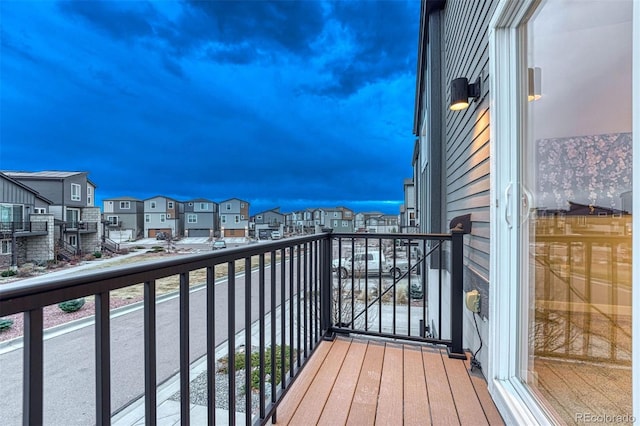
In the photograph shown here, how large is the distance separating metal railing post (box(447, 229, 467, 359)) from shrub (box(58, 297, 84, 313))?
2.10 m

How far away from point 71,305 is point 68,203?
274 centimetres

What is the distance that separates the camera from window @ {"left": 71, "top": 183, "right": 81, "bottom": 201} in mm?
2957

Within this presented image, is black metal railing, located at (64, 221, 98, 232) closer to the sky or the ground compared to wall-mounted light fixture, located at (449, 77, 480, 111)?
closer to the ground

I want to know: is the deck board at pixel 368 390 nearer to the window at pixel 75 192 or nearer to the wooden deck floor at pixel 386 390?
the wooden deck floor at pixel 386 390

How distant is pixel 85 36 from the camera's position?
5.14 metres

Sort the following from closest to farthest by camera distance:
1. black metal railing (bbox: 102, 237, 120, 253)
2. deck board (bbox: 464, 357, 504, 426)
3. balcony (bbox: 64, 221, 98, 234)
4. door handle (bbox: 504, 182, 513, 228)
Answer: deck board (bbox: 464, 357, 504, 426)
door handle (bbox: 504, 182, 513, 228)
black metal railing (bbox: 102, 237, 120, 253)
balcony (bbox: 64, 221, 98, 234)

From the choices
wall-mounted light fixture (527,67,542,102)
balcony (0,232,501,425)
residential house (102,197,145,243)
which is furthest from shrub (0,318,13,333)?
residential house (102,197,145,243)

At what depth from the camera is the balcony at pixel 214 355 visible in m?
0.59

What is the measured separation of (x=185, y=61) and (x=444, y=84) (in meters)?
10.9

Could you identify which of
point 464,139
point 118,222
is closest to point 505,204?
point 464,139

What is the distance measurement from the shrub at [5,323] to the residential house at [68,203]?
4.25 feet

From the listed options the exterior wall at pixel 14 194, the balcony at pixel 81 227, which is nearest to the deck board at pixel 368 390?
the exterior wall at pixel 14 194

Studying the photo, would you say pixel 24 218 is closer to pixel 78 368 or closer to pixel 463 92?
pixel 78 368

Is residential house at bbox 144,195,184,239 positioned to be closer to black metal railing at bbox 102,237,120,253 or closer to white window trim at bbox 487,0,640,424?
black metal railing at bbox 102,237,120,253
